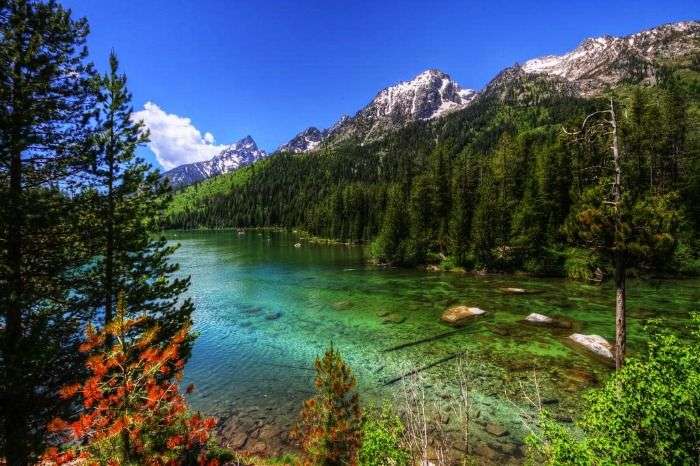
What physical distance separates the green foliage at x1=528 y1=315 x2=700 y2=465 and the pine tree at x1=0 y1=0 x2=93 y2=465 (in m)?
13.8

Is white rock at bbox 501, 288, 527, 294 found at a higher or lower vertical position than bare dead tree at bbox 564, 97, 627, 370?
lower

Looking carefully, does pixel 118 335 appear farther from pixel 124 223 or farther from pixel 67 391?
pixel 124 223

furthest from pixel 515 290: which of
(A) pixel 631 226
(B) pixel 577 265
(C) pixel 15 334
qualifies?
(C) pixel 15 334

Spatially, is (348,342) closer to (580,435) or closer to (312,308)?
(312,308)

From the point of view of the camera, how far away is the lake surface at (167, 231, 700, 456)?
67.6 ft

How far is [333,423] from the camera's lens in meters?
11.6

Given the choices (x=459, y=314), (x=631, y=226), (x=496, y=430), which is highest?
(x=631, y=226)

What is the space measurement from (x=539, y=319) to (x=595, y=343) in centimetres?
665

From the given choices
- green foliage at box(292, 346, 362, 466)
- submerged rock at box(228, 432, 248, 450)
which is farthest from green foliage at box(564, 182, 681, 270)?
submerged rock at box(228, 432, 248, 450)

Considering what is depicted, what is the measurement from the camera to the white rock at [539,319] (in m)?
31.0

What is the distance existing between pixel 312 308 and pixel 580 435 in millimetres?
29305

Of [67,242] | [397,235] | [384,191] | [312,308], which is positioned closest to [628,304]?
[312,308]

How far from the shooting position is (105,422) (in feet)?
30.0

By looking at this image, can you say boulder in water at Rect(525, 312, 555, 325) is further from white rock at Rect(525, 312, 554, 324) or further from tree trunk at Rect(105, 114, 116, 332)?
tree trunk at Rect(105, 114, 116, 332)
